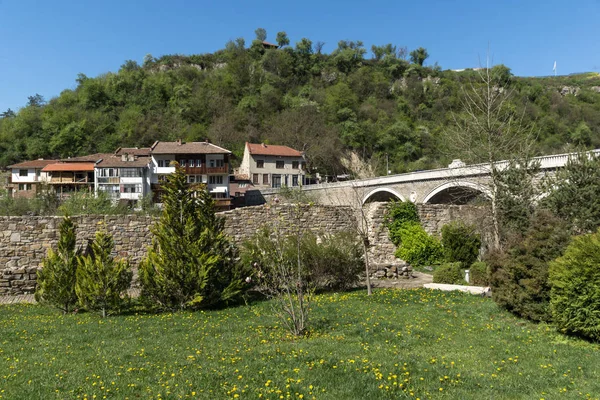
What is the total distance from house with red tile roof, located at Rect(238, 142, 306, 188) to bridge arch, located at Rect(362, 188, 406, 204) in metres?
21.0

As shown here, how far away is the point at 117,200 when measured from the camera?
5162 centimetres

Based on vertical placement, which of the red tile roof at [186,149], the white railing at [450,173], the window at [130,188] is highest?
the red tile roof at [186,149]

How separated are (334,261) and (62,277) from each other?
24.4 feet

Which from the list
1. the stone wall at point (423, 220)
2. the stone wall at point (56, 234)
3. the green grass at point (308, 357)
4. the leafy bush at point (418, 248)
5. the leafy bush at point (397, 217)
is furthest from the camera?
the leafy bush at point (397, 217)

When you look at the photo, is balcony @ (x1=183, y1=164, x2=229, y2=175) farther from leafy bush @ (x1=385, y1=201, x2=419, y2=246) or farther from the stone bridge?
leafy bush @ (x1=385, y1=201, x2=419, y2=246)

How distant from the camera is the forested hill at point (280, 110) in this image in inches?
3027

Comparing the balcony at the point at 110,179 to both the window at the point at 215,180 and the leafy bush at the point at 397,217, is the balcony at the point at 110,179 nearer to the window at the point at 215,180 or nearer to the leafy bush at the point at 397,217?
the window at the point at 215,180

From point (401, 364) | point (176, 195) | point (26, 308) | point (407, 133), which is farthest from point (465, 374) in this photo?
point (407, 133)

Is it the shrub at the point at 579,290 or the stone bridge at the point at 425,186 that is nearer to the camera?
the shrub at the point at 579,290

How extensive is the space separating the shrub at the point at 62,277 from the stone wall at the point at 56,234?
3.78 meters

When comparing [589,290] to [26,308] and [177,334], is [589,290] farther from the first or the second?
[26,308]

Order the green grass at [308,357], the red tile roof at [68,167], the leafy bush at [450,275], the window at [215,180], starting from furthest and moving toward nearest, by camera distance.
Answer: the red tile roof at [68,167] < the window at [215,180] < the leafy bush at [450,275] < the green grass at [308,357]

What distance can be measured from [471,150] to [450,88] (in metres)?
96.0

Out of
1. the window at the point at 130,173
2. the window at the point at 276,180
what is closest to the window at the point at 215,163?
the window at the point at 130,173
